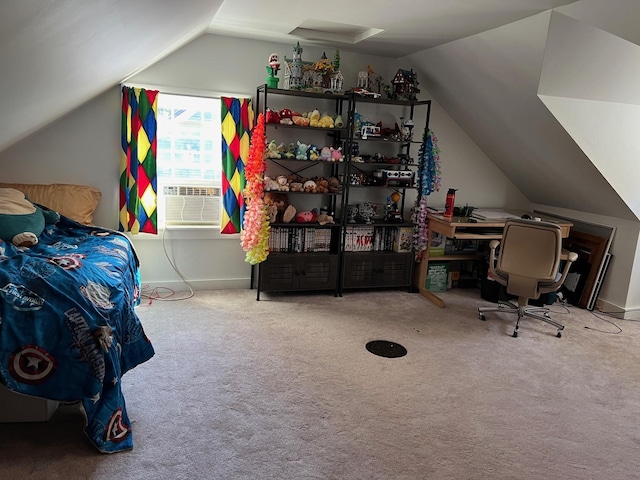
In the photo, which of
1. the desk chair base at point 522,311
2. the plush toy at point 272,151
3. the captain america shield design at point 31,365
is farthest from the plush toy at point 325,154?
the captain america shield design at point 31,365

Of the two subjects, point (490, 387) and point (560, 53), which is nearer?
point (490, 387)

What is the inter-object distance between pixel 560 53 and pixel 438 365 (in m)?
2.27

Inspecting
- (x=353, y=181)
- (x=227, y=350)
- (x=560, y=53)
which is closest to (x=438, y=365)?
(x=227, y=350)

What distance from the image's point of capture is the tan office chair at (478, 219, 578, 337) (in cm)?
358

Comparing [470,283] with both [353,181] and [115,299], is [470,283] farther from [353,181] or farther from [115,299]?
[115,299]

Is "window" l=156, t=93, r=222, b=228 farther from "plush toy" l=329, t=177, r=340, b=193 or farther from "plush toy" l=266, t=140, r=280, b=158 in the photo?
"plush toy" l=329, t=177, r=340, b=193

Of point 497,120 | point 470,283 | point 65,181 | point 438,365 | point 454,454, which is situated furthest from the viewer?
point 470,283

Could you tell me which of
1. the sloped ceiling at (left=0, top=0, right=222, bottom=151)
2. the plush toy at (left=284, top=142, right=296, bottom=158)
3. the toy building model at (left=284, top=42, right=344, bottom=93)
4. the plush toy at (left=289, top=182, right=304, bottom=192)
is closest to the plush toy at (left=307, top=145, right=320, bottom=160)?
the plush toy at (left=284, top=142, right=296, bottom=158)

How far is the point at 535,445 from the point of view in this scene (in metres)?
2.32

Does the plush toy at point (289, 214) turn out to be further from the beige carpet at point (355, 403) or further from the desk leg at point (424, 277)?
the desk leg at point (424, 277)

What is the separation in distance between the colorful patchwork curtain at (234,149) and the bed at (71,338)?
184 cm

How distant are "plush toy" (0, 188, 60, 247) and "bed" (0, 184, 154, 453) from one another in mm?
308

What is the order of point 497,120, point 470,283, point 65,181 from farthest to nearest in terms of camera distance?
1. point 470,283
2. point 497,120
3. point 65,181

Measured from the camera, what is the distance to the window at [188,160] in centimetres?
411
